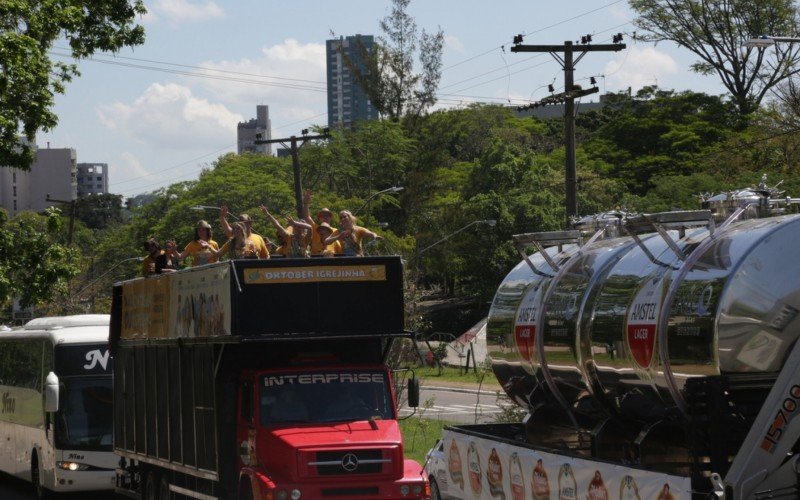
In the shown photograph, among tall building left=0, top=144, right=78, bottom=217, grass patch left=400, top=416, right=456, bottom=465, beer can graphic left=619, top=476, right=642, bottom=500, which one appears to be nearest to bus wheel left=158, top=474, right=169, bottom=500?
grass patch left=400, top=416, right=456, bottom=465

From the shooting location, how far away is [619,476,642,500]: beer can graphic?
9.99 m

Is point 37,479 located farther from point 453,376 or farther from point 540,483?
point 453,376

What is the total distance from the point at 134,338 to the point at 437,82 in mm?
68461

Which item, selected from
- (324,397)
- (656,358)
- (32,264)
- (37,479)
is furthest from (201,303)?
(32,264)

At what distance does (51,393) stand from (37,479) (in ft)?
11.0

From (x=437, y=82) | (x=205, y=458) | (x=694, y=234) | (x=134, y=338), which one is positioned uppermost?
(x=437, y=82)

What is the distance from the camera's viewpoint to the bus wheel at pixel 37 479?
23500 millimetres

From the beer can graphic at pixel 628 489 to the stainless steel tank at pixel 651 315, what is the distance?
2.57ft

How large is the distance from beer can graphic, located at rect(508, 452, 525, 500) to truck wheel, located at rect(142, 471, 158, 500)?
7434 mm

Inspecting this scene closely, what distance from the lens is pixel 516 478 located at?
13.0m

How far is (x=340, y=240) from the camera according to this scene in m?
16.9

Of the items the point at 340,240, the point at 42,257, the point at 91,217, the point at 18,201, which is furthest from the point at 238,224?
the point at 18,201

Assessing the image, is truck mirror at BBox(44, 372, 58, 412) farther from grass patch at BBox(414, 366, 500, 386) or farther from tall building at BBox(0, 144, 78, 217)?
tall building at BBox(0, 144, 78, 217)

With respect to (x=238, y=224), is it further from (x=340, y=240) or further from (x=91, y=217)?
(x=91, y=217)
